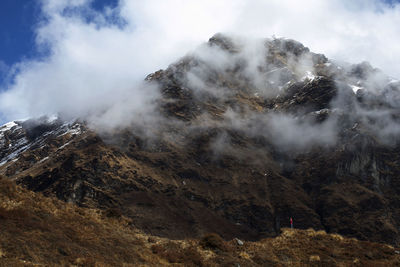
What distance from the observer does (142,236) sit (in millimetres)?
34750

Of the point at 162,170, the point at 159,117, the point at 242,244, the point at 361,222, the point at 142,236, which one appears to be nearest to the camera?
the point at 142,236

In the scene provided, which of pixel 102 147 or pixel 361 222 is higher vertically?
pixel 102 147

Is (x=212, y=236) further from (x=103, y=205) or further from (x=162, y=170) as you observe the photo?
(x=162, y=170)

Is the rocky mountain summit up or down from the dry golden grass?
up

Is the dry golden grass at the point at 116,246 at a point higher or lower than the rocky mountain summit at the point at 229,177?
lower

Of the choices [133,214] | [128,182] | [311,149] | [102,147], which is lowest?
[133,214]

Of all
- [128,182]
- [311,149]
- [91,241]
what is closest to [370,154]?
[311,149]

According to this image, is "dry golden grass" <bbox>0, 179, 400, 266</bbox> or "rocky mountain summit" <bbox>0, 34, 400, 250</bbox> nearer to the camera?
"dry golden grass" <bbox>0, 179, 400, 266</bbox>

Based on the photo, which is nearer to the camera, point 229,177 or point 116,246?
point 116,246

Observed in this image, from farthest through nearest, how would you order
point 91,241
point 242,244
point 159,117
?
point 159,117 → point 242,244 → point 91,241

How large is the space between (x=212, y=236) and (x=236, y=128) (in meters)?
166

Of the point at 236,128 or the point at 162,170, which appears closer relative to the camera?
the point at 162,170

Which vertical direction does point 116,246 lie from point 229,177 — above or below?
below

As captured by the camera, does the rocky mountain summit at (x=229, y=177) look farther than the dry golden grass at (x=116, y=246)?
Yes
